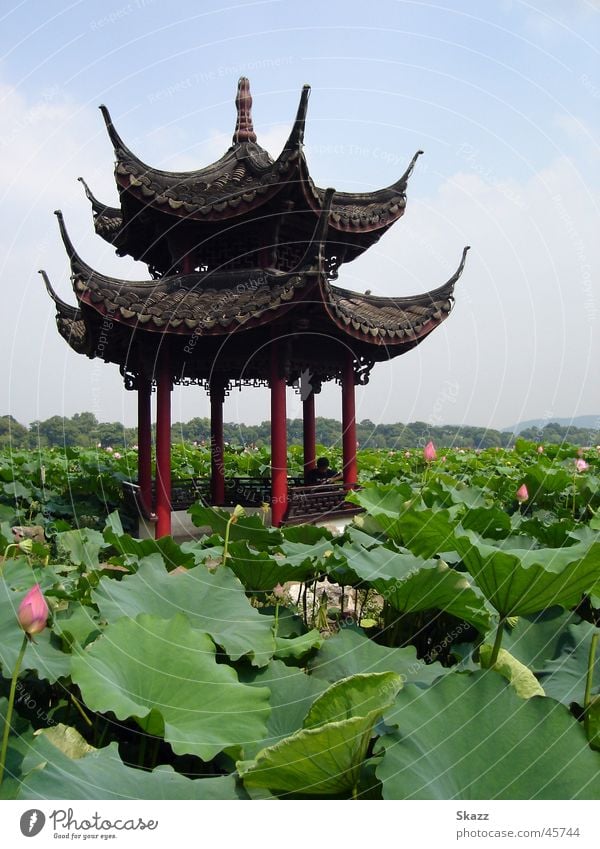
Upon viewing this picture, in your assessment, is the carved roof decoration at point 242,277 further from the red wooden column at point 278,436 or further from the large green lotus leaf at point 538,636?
the large green lotus leaf at point 538,636

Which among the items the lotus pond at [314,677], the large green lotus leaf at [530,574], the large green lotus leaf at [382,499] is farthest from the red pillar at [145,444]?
the large green lotus leaf at [530,574]

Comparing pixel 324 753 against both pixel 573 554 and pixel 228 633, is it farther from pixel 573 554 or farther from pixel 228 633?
pixel 573 554

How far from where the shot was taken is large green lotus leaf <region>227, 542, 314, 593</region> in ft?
6.03

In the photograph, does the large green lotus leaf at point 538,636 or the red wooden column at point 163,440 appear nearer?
the large green lotus leaf at point 538,636

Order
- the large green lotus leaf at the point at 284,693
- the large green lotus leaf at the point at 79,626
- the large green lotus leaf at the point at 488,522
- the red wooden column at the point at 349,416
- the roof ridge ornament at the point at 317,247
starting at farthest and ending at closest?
the red wooden column at the point at 349,416 → the roof ridge ornament at the point at 317,247 → the large green lotus leaf at the point at 488,522 → the large green lotus leaf at the point at 79,626 → the large green lotus leaf at the point at 284,693

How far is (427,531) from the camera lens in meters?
1.94

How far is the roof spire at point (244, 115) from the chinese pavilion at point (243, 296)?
0.05 ft

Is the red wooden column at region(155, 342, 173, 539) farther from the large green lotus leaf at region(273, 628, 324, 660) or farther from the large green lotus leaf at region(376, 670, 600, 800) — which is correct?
the large green lotus leaf at region(376, 670, 600, 800)

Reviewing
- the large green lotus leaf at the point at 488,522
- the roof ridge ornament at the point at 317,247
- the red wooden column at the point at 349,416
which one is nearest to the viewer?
the large green lotus leaf at the point at 488,522

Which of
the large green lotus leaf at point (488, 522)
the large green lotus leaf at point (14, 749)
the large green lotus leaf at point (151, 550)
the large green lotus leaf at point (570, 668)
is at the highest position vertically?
the large green lotus leaf at point (488, 522)

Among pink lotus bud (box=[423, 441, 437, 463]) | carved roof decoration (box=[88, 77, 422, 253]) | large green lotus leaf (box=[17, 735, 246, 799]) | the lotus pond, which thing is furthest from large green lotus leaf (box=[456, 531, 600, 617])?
carved roof decoration (box=[88, 77, 422, 253])

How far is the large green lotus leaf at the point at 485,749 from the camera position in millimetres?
959

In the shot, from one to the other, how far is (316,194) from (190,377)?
2.24 m
